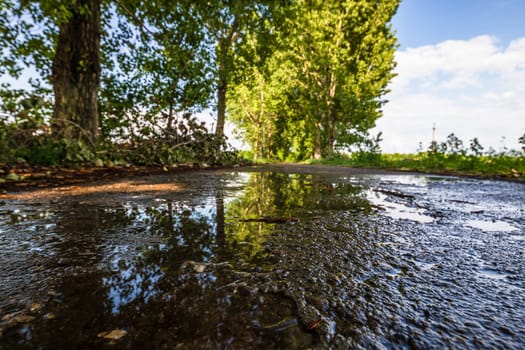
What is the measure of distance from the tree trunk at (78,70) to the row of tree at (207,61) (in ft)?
0.06

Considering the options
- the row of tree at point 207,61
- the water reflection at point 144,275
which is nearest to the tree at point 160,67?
the row of tree at point 207,61

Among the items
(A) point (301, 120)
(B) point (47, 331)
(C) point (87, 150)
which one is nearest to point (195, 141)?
(C) point (87, 150)

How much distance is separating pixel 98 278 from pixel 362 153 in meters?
11.3

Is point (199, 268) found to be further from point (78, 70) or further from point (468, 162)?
point (468, 162)

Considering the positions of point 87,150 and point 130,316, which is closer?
point 130,316

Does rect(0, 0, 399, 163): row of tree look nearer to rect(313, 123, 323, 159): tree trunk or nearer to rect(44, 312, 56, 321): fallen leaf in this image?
rect(313, 123, 323, 159): tree trunk

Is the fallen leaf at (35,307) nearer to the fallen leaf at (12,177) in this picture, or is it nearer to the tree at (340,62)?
the fallen leaf at (12,177)

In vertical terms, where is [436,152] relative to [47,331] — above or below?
above

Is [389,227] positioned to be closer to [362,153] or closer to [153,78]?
[153,78]

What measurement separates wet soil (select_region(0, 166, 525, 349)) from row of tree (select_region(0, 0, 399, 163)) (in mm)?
4201

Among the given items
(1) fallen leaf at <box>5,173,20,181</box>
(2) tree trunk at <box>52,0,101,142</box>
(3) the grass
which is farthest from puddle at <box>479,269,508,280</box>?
(3) the grass

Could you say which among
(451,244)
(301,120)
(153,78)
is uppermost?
(301,120)

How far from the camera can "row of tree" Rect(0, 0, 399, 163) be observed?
4777mm

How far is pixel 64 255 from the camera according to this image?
2.92 ft
